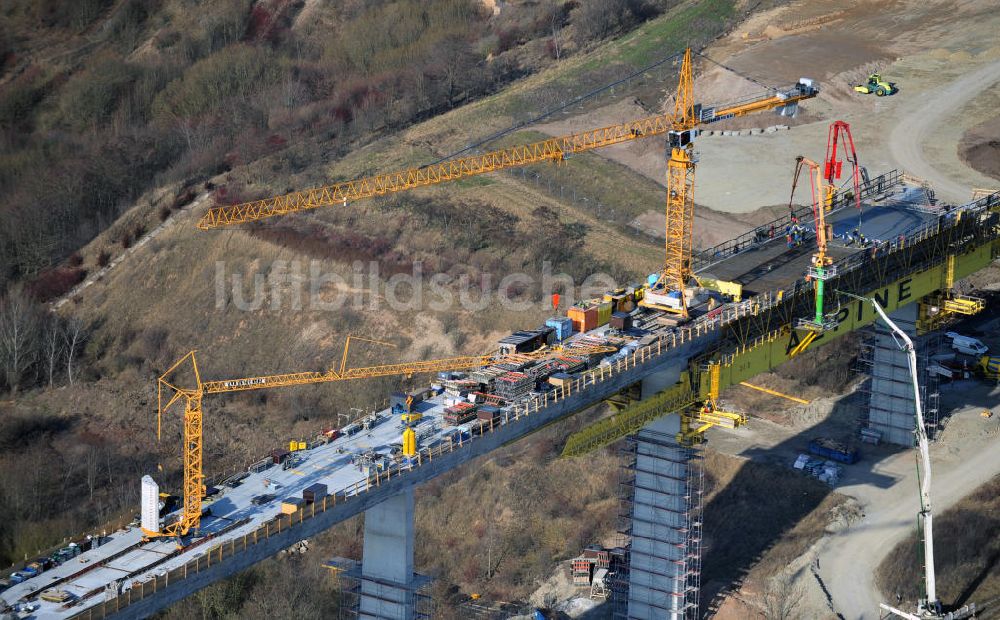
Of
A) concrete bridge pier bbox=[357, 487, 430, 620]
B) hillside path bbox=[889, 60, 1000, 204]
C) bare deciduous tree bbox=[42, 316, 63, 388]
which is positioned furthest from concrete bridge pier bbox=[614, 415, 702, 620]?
bare deciduous tree bbox=[42, 316, 63, 388]

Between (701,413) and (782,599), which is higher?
(701,413)

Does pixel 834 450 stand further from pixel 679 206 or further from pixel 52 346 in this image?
pixel 52 346

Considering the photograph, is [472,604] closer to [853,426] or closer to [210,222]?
[853,426]

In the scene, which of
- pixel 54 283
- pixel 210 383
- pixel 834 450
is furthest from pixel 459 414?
pixel 54 283

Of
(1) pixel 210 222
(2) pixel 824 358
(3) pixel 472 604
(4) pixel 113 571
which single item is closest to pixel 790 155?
(2) pixel 824 358

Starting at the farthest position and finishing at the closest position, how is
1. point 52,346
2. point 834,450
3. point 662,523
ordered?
point 52,346 < point 834,450 < point 662,523
